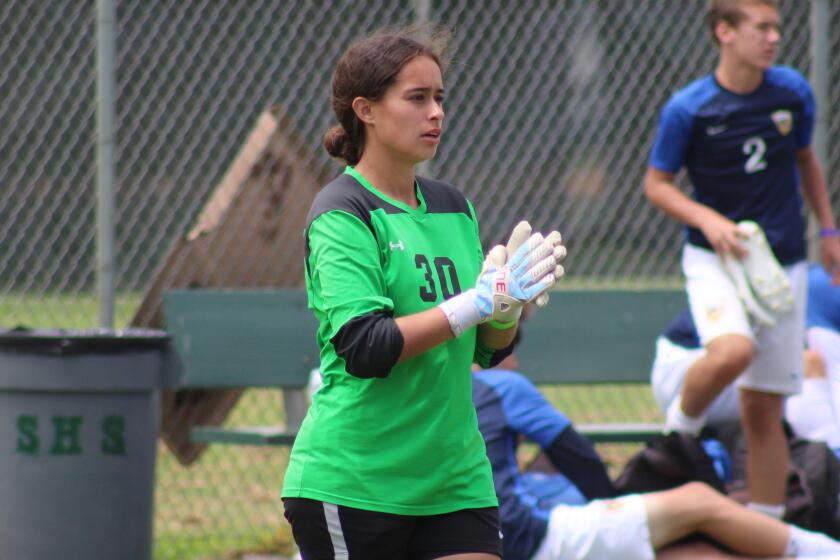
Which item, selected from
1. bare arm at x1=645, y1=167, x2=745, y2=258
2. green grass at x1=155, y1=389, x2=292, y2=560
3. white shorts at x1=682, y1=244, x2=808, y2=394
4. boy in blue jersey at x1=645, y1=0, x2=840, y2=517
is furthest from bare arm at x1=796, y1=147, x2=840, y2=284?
green grass at x1=155, y1=389, x2=292, y2=560

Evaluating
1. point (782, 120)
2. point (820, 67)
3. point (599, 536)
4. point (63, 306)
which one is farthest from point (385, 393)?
point (820, 67)

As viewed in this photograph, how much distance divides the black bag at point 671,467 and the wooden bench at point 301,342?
60 centimetres

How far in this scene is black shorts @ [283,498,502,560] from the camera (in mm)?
2695

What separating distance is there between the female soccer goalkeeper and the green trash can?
194 cm

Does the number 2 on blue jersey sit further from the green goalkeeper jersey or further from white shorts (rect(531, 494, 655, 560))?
the green goalkeeper jersey

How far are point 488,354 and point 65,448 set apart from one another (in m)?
2.16

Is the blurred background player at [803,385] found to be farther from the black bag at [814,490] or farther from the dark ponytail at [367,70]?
the dark ponytail at [367,70]

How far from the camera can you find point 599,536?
441 centimetres

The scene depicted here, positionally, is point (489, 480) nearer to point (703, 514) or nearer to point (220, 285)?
point (703, 514)

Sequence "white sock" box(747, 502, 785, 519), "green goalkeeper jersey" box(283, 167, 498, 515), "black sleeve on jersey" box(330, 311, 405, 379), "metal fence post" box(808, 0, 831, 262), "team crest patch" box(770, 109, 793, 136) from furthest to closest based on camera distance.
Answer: "metal fence post" box(808, 0, 831, 262), "team crest patch" box(770, 109, 793, 136), "white sock" box(747, 502, 785, 519), "green goalkeeper jersey" box(283, 167, 498, 515), "black sleeve on jersey" box(330, 311, 405, 379)

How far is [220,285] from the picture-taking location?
567 centimetres

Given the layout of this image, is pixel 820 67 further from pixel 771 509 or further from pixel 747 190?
Answer: pixel 771 509

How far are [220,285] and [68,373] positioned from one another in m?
1.27

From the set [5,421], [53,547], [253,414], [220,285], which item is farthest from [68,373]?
[253,414]
